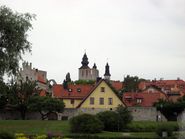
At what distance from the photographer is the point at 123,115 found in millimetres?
57906

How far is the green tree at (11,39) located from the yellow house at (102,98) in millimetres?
31968

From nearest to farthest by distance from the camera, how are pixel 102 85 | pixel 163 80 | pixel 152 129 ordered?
pixel 152 129 < pixel 102 85 < pixel 163 80

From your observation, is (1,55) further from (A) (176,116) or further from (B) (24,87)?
(A) (176,116)

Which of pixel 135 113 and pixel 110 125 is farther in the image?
pixel 135 113

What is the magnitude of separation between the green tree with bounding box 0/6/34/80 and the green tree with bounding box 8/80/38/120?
23884 mm

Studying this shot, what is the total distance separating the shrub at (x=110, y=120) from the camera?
56.8m

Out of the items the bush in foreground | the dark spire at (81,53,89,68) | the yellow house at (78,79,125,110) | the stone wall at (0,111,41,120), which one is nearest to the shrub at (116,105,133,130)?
the bush in foreground

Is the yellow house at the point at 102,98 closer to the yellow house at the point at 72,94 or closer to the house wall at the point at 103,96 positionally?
the house wall at the point at 103,96

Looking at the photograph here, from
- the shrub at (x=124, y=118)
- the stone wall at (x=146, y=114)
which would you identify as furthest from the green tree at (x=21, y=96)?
the shrub at (x=124, y=118)

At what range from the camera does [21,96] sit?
3095 inches

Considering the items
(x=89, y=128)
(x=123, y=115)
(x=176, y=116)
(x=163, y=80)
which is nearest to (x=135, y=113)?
(x=176, y=116)

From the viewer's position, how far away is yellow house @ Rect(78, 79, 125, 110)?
270ft

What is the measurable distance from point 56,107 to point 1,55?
2546cm

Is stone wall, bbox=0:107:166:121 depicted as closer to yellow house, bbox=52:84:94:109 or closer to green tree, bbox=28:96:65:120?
green tree, bbox=28:96:65:120
